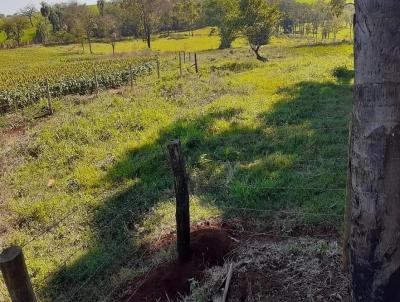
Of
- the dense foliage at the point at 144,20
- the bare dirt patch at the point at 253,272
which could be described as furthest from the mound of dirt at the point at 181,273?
the dense foliage at the point at 144,20

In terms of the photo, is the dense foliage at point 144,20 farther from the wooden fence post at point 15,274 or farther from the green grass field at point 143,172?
the wooden fence post at point 15,274

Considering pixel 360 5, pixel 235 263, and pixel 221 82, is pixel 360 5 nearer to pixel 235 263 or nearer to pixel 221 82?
pixel 235 263

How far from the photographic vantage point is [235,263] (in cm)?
459

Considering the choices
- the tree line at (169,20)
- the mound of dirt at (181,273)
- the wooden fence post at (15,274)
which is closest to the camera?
the wooden fence post at (15,274)

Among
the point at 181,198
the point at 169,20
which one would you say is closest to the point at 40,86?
the point at 181,198

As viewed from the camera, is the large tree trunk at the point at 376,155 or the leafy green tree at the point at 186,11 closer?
the large tree trunk at the point at 376,155

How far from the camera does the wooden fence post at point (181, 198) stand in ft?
14.4

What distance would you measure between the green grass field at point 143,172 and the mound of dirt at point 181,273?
1.30 ft

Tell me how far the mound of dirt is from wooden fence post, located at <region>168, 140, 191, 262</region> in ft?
0.49

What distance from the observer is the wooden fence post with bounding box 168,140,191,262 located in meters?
4.38

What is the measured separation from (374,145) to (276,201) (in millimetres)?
Result: 4284

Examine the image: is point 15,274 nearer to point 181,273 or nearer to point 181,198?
point 181,198

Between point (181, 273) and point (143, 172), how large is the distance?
14.6 feet

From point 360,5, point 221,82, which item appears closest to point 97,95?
point 221,82
